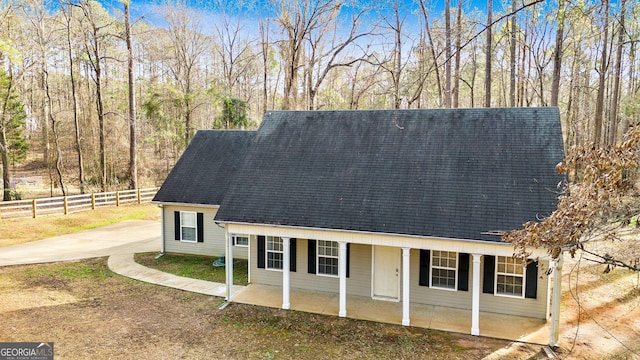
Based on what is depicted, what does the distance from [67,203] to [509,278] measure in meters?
23.3

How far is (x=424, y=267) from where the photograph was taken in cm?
1066

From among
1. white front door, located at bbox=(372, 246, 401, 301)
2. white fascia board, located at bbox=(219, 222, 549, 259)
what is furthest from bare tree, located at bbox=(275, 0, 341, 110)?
white front door, located at bbox=(372, 246, 401, 301)

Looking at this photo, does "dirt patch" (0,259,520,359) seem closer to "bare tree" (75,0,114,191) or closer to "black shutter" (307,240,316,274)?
"black shutter" (307,240,316,274)

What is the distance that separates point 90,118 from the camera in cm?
3284

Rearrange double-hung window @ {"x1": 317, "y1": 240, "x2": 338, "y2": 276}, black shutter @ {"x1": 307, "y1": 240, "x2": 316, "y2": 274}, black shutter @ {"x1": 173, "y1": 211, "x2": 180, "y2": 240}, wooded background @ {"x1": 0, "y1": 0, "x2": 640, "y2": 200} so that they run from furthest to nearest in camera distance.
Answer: wooded background @ {"x1": 0, "y1": 0, "x2": 640, "y2": 200}
black shutter @ {"x1": 173, "y1": 211, "x2": 180, "y2": 240}
black shutter @ {"x1": 307, "y1": 240, "x2": 316, "y2": 274}
double-hung window @ {"x1": 317, "y1": 240, "x2": 338, "y2": 276}

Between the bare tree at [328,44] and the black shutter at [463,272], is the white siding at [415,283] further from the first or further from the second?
the bare tree at [328,44]

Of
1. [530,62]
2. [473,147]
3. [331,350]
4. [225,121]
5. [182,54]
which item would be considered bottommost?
[331,350]

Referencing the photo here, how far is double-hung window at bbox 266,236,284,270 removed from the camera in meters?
12.3

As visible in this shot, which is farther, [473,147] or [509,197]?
[473,147]

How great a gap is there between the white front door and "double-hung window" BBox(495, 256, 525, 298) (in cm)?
259

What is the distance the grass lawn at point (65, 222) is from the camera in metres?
18.7

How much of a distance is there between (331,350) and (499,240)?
443 centimetres

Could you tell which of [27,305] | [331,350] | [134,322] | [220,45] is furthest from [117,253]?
[220,45]

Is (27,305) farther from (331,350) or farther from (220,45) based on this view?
(220,45)
